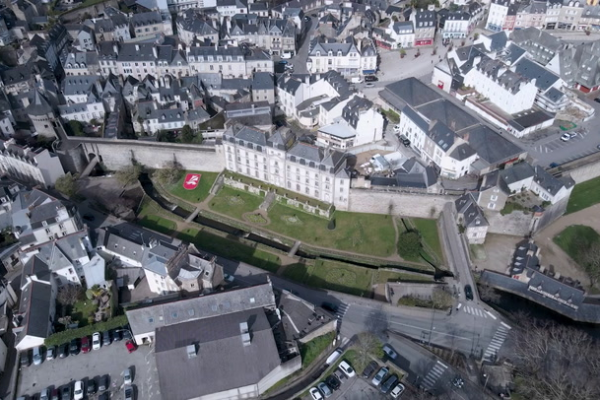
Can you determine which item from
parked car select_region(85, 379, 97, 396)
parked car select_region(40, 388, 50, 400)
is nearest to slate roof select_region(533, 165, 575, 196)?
parked car select_region(85, 379, 97, 396)

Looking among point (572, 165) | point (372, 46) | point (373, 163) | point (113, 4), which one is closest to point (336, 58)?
point (372, 46)

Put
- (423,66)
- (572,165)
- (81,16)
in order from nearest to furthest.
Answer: (572,165), (423,66), (81,16)

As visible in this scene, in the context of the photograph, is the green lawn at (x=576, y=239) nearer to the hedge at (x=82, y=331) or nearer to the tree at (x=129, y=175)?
the hedge at (x=82, y=331)

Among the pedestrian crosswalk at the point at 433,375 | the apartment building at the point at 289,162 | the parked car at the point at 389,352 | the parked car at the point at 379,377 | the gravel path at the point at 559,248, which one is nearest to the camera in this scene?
the parked car at the point at 379,377

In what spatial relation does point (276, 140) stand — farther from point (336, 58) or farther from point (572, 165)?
point (572, 165)

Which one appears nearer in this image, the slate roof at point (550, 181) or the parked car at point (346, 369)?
the parked car at point (346, 369)

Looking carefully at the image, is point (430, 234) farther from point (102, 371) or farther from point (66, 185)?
point (66, 185)

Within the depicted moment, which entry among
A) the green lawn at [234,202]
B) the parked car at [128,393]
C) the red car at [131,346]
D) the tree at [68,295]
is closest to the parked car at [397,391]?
the parked car at [128,393]
